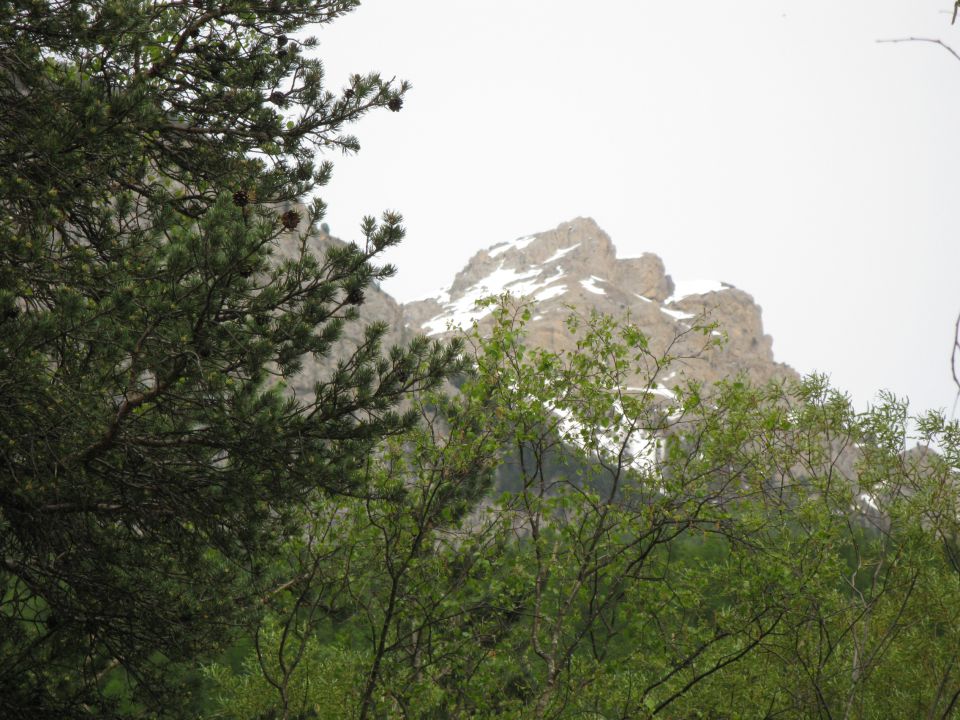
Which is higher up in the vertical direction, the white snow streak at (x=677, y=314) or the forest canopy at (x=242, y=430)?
the white snow streak at (x=677, y=314)

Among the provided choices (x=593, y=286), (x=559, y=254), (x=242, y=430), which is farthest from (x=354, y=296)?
(x=559, y=254)

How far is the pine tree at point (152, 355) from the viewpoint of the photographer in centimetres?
575

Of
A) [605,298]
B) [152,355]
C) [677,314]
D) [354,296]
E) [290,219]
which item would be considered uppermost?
[605,298]

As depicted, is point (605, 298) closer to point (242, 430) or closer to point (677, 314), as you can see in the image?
point (677, 314)

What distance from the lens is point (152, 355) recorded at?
6.00 meters

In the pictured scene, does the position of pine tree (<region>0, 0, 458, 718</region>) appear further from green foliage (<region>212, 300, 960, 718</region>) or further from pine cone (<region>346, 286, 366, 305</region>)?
green foliage (<region>212, 300, 960, 718</region>)

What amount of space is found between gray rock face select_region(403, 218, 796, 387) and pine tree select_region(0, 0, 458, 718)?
11864 cm

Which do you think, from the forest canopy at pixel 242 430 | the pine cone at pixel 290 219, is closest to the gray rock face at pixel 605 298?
the forest canopy at pixel 242 430

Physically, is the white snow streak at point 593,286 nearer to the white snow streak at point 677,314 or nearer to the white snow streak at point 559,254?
the white snow streak at point 677,314

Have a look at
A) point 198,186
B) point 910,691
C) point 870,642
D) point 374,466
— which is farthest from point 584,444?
point 910,691

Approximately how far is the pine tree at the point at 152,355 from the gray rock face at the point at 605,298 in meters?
119

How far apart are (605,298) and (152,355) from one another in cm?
15461

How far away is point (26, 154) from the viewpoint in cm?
627

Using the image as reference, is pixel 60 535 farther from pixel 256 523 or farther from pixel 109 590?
pixel 256 523
